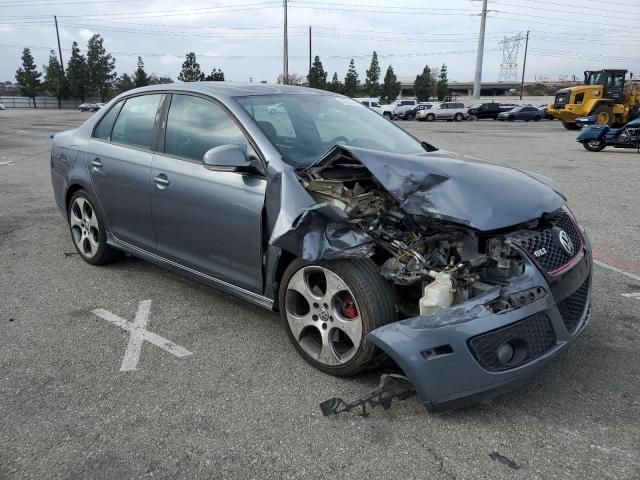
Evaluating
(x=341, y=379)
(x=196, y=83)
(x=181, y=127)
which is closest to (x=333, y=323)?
(x=341, y=379)

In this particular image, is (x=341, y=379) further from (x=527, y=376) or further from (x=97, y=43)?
(x=97, y=43)

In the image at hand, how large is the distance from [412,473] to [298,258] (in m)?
1.29

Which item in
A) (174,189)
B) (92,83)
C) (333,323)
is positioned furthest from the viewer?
(92,83)

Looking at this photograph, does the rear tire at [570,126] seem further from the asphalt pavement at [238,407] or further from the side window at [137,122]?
the side window at [137,122]

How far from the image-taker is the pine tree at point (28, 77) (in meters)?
75.3

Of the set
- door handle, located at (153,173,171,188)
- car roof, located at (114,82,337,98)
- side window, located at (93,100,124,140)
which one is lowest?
door handle, located at (153,173,171,188)

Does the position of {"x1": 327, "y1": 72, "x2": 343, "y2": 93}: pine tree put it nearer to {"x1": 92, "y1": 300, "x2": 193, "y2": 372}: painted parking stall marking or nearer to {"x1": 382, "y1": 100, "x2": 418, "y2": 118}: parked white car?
{"x1": 382, "y1": 100, "x2": 418, "y2": 118}: parked white car

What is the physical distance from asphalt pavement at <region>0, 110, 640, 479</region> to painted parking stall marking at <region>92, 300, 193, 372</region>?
0.09 feet

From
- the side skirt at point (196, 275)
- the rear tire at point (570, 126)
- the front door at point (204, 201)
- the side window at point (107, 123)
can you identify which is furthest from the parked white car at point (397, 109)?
the front door at point (204, 201)

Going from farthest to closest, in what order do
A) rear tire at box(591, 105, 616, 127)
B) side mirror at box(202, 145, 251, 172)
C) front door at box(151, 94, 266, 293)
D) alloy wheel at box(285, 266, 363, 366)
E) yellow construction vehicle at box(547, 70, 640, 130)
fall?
yellow construction vehicle at box(547, 70, 640, 130) → rear tire at box(591, 105, 616, 127) → front door at box(151, 94, 266, 293) → side mirror at box(202, 145, 251, 172) → alloy wheel at box(285, 266, 363, 366)

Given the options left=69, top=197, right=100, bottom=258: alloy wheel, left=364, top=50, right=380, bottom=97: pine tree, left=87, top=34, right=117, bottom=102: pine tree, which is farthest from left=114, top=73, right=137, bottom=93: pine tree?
→ left=69, top=197, right=100, bottom=258: alloy wheel

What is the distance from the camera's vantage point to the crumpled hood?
2.71m

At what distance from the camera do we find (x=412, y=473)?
7.52 ft

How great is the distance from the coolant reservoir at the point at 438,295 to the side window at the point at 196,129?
151cm
